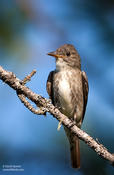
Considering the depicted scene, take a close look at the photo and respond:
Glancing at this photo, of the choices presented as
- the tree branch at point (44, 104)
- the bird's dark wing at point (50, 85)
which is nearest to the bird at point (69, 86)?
the bird's dark wing at point (50, 85)

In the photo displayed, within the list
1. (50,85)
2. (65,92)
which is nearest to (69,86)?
(65,92)

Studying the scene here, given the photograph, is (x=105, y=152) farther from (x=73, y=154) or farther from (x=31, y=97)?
(x=73, y=154)

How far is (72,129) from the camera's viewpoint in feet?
9.76

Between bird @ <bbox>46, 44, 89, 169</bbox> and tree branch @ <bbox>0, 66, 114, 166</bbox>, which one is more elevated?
bird @ <bbox>46, 44, 89, 169</bbox>

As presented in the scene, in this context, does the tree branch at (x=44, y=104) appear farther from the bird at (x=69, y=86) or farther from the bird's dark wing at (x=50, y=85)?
the bird's dark wing at (x=50, y=85)

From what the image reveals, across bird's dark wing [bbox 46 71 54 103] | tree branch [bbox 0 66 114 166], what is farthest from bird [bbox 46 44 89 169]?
tree branch [bbox 0 66 114 166]

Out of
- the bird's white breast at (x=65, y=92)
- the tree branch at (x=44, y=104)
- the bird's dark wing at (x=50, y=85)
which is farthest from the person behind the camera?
the bird's dark wing at (x=50, y=85)

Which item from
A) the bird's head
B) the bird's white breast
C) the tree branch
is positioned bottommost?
the tree branch

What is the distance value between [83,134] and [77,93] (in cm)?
137

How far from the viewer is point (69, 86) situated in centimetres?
415

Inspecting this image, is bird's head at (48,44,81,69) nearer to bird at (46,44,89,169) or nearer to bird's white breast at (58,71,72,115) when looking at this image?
bird at (46,44,89,169)

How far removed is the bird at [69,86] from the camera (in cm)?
411

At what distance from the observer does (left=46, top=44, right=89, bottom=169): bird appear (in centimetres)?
411

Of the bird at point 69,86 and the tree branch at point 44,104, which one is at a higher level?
the bird at point 69,86
